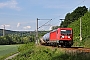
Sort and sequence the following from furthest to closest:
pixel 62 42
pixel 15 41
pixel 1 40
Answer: pixel 15 41 → pixel 1 40 → pixel 62 42

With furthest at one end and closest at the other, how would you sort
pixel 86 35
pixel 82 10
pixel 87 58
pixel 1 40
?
pixel 1 40, pixel 82 10, pixel 86 35, pixel 87 58

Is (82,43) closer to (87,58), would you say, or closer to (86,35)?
(86,35)

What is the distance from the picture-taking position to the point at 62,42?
123 ft

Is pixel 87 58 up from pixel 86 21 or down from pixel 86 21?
down

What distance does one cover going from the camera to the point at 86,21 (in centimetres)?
6800

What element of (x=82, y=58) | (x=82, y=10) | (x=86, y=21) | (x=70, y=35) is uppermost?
(x=82, y=10)

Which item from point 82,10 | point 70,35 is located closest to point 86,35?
point 70,35

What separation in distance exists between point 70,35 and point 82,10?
209 feet

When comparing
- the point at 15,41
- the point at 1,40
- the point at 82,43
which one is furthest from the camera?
the point at 15,41

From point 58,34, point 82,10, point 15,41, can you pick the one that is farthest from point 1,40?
point 58,34

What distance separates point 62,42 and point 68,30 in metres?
1.95

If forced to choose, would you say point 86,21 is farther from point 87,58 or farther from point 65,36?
point 87,58

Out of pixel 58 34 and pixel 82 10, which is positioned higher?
pixel 82 10

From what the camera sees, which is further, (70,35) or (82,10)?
(82,10)
